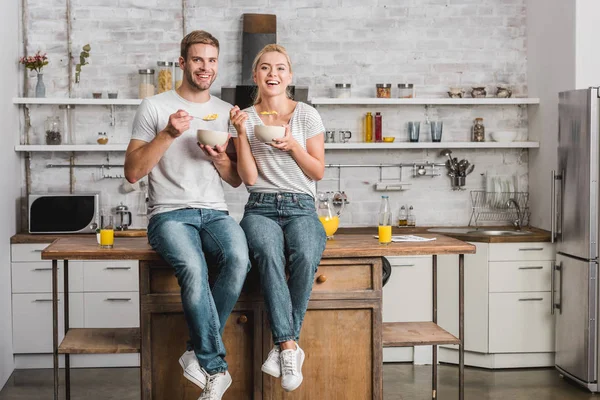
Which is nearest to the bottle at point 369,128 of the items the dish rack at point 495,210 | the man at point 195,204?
the dish rack at point 495,210

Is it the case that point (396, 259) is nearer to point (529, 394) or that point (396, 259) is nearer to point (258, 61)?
point (529, 394)

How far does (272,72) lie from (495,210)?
10.6 ft

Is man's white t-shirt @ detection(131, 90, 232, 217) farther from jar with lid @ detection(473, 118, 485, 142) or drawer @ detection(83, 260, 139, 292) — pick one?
jar with lid @ detection(473, 118, 485, 142)

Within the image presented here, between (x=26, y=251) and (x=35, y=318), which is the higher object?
(x=26, y=251)

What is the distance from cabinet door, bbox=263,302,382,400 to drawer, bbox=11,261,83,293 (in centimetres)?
234

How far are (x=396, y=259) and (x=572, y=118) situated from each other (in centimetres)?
146

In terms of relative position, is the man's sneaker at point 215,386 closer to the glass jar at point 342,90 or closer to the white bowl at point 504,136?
the glass jar at point 342,90

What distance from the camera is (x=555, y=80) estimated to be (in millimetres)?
5566

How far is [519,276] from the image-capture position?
529 cm

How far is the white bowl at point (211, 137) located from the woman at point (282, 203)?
0.11 meters

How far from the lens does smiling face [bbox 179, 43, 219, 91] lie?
11.1 ft

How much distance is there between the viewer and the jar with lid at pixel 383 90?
5.90 metres

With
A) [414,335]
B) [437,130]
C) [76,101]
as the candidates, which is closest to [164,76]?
[76,101]

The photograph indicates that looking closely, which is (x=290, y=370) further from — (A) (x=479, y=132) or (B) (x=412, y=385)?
(A) (x=479, y=132)
